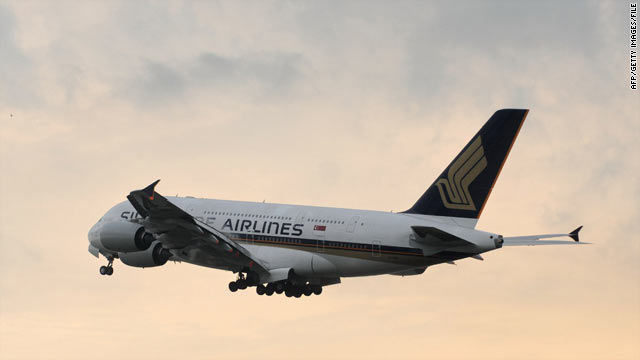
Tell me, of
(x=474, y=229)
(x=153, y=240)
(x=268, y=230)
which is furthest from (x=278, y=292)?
(x=474, y=229)

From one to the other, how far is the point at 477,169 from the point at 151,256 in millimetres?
20772

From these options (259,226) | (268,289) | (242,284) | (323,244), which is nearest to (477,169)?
(323,244)

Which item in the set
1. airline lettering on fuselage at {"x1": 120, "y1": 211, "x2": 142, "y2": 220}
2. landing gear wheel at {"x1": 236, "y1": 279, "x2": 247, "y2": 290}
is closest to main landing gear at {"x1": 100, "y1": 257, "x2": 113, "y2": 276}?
airline lettering on fuselage at {"x1": 120, "y1": 211, "x2": 142, "y2": 220}

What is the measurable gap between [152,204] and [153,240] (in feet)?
14.8

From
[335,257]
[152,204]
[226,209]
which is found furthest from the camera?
[226,209]

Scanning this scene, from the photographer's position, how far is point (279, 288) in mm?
72750

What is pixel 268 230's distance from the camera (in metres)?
71.8

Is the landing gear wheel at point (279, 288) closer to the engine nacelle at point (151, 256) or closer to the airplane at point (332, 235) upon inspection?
the airplane at point (332, 235)

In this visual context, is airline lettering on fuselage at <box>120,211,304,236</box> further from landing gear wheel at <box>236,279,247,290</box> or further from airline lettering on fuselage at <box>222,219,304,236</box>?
landing gear wheel at <box>236,279,247,290</box>

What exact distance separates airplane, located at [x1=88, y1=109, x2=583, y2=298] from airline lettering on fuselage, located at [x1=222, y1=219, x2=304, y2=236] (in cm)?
6

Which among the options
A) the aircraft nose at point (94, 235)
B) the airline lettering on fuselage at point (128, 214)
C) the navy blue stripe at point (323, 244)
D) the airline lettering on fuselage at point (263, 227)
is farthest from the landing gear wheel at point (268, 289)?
the aircraft nose at point (94, 235)

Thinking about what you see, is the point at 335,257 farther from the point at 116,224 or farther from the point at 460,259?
the point at 116,224

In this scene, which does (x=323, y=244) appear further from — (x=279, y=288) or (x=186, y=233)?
Answer: (x=186, y=233)

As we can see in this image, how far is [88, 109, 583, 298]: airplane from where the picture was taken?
66.5 meters
